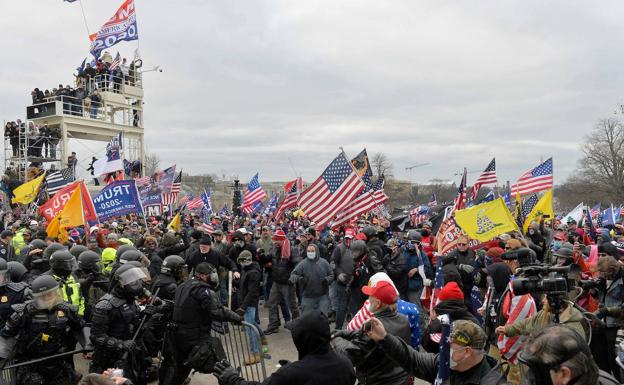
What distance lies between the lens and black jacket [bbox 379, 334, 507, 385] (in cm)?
315

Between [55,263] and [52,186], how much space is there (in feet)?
34.6

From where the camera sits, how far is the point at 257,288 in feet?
29.2

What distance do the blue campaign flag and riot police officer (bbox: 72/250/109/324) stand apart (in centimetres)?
516

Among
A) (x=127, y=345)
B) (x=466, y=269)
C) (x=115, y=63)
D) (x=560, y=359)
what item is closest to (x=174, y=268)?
(x=127, y=345)

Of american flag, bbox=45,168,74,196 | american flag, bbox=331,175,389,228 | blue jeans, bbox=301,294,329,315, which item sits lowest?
blue jeans, bbox=301,294,329,315

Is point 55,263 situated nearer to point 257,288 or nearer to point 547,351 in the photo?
point 257,288

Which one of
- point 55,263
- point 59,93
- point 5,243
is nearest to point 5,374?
point 55,263

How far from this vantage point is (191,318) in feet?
18.9

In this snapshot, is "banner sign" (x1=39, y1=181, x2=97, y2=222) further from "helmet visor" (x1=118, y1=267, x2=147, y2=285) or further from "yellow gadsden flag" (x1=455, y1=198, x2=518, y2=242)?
"yellow gadsden flag" (x1=455, y1=198, x2=518, y2=242)

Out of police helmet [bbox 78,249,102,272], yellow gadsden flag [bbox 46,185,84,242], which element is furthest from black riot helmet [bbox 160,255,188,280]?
yellow gadsden flag [bbox 46,185,84,242]

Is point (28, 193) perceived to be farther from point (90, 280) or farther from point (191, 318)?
point (191, 318)

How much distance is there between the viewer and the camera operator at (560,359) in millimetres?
2332

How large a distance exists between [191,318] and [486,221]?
5073 millimetres

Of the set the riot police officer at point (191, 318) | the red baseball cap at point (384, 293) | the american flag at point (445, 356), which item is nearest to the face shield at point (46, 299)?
the riot police officer at point (191, 318)
